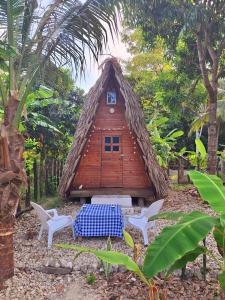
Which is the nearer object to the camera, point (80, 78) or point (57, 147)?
point (80, 78)

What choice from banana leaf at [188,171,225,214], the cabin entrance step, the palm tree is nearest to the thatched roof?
the cabin entrance step

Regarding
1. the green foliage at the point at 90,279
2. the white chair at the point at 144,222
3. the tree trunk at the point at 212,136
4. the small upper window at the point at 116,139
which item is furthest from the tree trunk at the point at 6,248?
the tree trunk at the point at 212,136

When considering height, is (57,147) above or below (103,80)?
below

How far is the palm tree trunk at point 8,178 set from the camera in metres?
4.14

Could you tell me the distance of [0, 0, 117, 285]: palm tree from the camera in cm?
423

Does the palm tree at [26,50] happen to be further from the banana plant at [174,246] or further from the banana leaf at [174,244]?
the banana leaf at [174,244]

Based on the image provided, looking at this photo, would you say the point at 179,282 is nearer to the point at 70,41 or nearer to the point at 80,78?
the point at 80,78

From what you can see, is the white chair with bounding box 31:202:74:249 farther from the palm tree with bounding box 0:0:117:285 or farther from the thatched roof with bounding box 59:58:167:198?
the thatched roof with bounding box 59:58:167:198

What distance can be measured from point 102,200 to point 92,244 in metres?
2.76

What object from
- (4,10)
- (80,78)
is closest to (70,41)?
(80,78)

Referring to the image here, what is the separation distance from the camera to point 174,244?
2.63 metres

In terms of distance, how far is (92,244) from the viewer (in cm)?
605

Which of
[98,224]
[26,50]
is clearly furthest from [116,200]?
[26,50]

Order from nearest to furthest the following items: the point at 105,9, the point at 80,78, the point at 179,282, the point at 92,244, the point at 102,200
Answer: the point at 179,282 → the point at 105,9 → the point at 80,78 → the point at 92,244 → the point at 102,200
